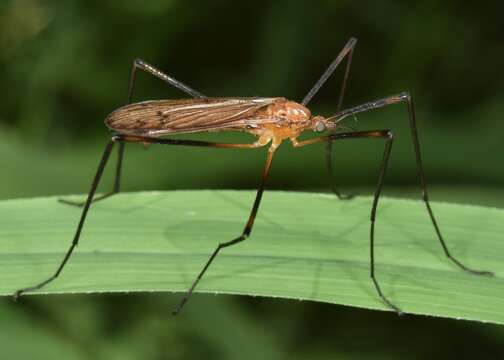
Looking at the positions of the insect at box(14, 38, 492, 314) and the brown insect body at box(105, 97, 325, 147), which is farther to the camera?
the brown insect body at box(105, 97, 325, 147)

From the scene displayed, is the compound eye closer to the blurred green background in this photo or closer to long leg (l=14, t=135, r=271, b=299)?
the blurred green background

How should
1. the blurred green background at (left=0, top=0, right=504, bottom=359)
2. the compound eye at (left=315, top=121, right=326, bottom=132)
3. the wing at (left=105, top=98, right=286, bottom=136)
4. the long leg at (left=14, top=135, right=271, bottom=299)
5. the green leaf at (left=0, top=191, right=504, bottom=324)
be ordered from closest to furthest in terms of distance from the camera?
the green leaf at (left=0, top=191, right=504, bottom=324)
the long leg at (left=14, top=135, right=271, bottom=299)
the wing at (left=105, top=98, right=286, bottom=136)
the compound eye at (left=315, top=121, right=326, bottom=132)
the blurred green background at (left=0, top=0, right=504, bottom=359)

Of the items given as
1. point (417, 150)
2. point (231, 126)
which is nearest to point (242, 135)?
point (231, 126)

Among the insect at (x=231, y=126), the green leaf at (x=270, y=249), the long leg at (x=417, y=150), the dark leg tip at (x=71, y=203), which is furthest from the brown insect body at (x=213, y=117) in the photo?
the dark leg tip at (x=71, y=203)

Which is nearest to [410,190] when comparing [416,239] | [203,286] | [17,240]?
[416,239]

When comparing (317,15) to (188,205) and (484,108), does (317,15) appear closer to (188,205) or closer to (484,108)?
(484,108)

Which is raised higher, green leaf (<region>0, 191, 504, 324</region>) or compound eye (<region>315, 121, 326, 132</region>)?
compound eye (<region>315, 121, 326, 132</region>)

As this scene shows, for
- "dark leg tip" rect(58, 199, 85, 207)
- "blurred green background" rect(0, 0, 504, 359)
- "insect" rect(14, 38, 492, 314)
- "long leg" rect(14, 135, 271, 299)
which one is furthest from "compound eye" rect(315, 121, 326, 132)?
"dark leg tip" rect(58, 199, 85, 207)

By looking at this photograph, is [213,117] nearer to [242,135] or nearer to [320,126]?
[320,126]
